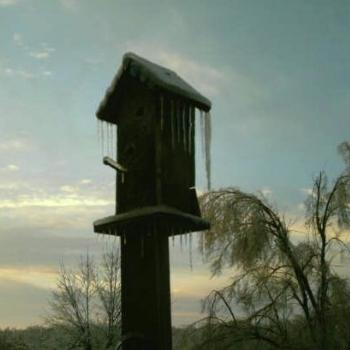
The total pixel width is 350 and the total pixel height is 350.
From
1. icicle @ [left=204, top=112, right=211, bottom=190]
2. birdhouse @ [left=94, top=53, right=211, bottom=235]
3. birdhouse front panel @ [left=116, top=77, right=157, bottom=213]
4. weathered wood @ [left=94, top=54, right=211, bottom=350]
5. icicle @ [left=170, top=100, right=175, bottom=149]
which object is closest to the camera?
weathered wood @ [left=94, top=54, right=211, bottom=350]

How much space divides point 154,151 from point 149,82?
0.77m

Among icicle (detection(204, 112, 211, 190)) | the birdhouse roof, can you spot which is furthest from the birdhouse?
icicle (detection(204, 112, 211, 190))

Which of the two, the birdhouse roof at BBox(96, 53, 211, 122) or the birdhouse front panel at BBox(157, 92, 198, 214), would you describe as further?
the birdhouse roof at BBox(96, 53, 211, 122)

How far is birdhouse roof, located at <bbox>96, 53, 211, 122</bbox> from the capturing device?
6414 mm

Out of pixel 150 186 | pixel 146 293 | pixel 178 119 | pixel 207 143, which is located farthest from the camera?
pixel 207 143

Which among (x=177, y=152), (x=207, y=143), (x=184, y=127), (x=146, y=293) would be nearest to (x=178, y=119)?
(x=184, y=127)

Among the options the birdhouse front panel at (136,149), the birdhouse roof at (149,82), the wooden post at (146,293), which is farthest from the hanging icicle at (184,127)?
the wooden post at (146,293)

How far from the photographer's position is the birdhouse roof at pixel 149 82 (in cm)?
641

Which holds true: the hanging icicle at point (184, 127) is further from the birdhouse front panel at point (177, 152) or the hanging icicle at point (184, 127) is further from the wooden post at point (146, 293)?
the wooden post at point (146, 293)

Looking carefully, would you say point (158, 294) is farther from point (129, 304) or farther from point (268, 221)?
point (268, 221)

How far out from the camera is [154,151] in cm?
623

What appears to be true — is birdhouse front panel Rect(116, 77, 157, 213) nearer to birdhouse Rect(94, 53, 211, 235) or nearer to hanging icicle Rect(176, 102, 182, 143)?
birdhouse Rect(94, 53, 211, 235)

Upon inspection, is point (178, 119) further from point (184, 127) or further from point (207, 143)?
point (207, 143)

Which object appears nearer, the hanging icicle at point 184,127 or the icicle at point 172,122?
the icicle at point 172,122
